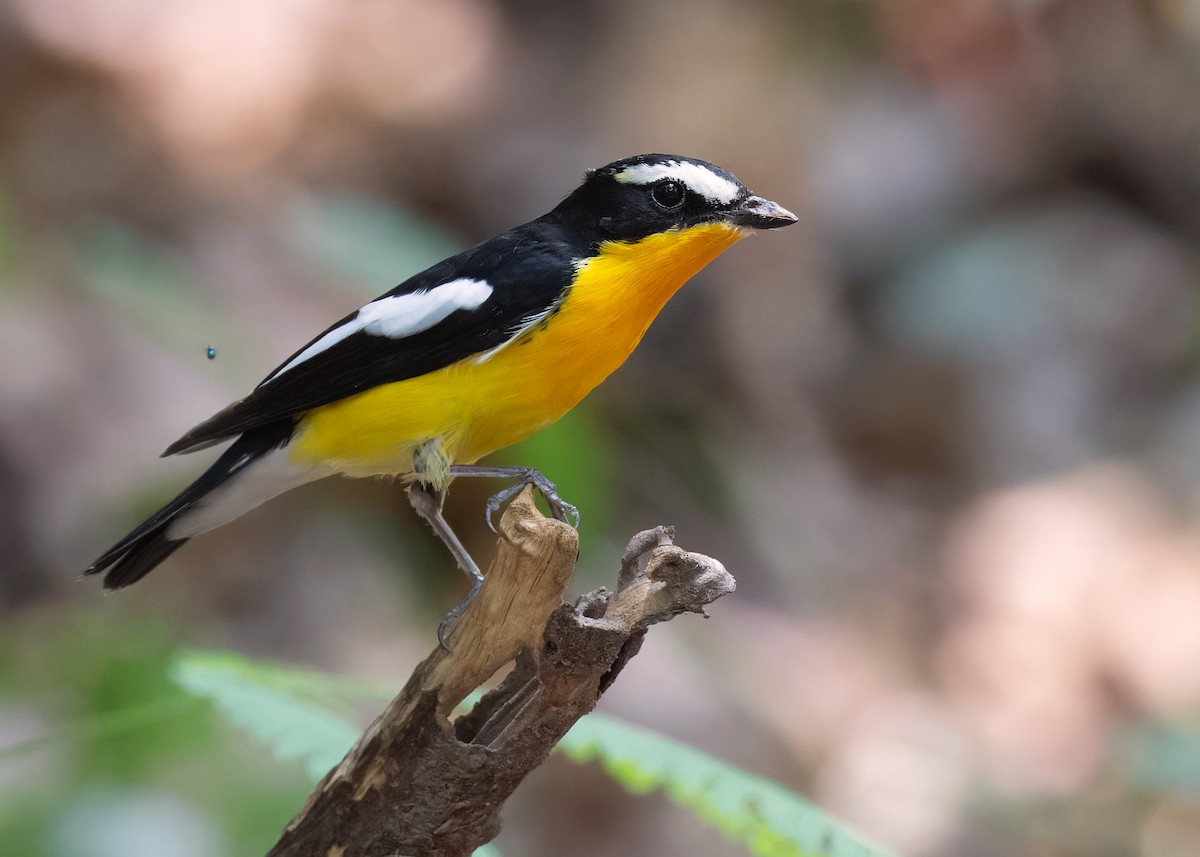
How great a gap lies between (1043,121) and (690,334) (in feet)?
10.4

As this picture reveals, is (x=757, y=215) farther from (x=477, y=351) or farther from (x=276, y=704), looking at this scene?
(x=276, y=704)

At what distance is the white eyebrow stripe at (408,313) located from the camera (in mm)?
3232

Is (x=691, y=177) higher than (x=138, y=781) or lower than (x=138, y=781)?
higher

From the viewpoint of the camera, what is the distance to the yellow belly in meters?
3.19

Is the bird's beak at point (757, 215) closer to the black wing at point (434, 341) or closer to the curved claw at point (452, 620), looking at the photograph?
the black wing at point (434, 341)

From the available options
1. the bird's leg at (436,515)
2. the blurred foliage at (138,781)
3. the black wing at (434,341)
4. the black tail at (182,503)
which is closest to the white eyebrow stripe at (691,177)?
the black wing at (434,341)

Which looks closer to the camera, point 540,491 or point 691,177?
point 540,491

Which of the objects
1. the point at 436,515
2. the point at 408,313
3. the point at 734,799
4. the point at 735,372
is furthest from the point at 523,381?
the point at 735,372

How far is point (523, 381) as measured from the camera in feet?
10.5

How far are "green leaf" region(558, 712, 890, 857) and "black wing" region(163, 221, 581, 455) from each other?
3.38 feet

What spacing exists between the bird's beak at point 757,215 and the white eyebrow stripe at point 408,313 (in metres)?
0.66

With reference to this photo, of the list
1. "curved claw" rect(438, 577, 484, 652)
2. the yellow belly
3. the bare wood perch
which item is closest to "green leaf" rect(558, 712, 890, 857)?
the bare wood perch

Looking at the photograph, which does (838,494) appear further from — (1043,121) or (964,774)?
(1043,121)

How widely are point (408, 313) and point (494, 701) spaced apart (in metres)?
1.15
